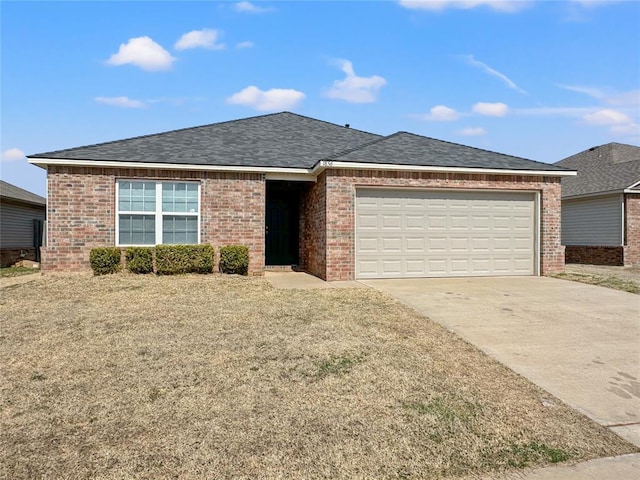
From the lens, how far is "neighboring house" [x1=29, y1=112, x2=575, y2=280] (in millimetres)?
11156

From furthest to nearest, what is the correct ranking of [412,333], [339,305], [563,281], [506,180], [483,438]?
[506,180], [563,281], [339,305], [412,333], [483,438]

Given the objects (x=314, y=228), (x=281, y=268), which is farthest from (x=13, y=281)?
(x=314, y=228)

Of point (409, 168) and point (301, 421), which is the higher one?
point (409, 168)

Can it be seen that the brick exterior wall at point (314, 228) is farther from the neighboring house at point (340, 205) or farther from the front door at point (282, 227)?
the front door at point (282, 227)

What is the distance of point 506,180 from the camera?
12.0 meters

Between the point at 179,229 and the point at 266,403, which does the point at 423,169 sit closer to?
the point at 179,229

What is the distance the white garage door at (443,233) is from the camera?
11258 millimetres

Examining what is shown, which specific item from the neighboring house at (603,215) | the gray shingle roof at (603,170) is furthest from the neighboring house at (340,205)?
the gray shingle roof at (603,170)

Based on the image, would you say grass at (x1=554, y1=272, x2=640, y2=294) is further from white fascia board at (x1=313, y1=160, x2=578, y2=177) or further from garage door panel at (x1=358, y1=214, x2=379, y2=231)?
garage door panel at (x1=358, y1=214, x2=379, y2=231)

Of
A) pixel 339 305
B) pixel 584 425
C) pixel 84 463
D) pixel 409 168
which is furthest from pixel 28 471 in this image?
pixel 409 168

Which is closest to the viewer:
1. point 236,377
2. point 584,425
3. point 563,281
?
point 584,425

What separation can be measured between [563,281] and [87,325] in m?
11.1

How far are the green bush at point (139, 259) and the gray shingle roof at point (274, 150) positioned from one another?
7.97ft

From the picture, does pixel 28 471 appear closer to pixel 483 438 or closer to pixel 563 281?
pixel 483 438
